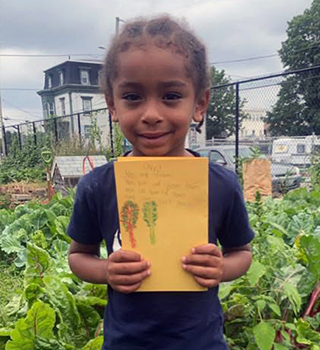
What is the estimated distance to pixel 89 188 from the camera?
930 millimetres

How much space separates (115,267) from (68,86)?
116 ft

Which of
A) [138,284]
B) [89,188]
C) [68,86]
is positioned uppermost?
[68,86]

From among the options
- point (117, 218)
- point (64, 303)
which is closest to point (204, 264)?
point (117, 218)

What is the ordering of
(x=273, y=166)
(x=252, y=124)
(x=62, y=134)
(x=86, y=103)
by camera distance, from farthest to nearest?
(x=86, y=103), (x=62, y=134), (x=252, y=124), (x=273, y=166)

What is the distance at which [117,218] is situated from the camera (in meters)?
0.91

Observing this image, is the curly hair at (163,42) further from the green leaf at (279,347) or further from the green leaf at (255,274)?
the green leaf at (279,347)

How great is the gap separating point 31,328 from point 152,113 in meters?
1.01

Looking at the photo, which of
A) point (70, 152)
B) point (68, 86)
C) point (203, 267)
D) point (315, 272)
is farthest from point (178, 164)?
point (68, 86)

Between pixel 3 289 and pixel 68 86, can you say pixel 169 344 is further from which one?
pixel 68 86

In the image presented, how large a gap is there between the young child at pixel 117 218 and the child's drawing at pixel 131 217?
4 centimetres

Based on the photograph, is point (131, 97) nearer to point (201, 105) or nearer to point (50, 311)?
point (201, 105)

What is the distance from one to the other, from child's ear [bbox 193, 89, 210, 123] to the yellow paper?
246 mm

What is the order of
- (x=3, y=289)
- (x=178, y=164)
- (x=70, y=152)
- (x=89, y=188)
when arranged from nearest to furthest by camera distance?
(x=178, y=164), (x=89, y=188), (x=3, y=289), (x=70, y=152)

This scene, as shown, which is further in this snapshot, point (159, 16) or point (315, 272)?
point (315, 272)
